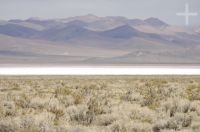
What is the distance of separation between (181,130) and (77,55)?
169 metres

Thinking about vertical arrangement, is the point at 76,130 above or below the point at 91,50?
below

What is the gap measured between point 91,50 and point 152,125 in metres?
179

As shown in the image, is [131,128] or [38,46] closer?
[131,128]

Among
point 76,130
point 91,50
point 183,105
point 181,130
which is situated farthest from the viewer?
point 91,50

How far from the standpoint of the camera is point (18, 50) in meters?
182

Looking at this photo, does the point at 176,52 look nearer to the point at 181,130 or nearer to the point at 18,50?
the point at 18,50

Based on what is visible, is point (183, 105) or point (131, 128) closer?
point (131, 128)

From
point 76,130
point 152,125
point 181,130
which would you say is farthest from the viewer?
point 152,125

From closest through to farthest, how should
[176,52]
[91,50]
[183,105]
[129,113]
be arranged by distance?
[129,113] → [183,105] → [176,52] → [91,50]

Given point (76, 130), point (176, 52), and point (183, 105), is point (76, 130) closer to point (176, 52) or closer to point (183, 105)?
point (183, 105)

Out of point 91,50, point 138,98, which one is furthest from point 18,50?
point 138,98

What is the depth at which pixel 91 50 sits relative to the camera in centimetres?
19000

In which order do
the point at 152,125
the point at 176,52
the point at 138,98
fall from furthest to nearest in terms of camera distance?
the point at 176,52, the point at 138,98, the point at 152,125

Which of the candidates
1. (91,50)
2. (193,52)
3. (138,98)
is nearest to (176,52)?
(193,52)
